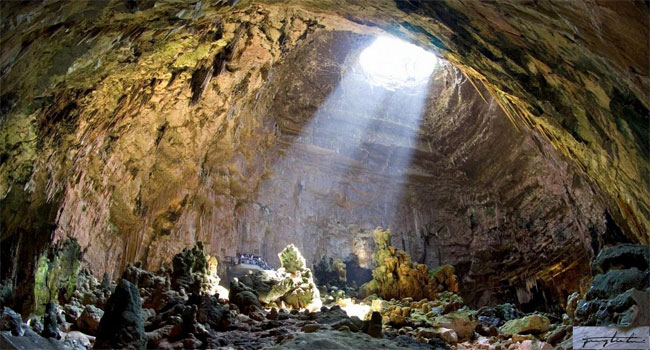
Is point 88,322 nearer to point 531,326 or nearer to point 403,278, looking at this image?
point 531,326

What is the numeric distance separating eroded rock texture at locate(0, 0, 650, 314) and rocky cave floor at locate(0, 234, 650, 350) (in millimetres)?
1462

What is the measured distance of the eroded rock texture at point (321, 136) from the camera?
682cm

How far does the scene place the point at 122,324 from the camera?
248 inches

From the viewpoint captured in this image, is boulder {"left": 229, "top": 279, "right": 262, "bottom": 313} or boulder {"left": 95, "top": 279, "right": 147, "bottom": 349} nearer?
boulder {"left": 95, "top": 279, "right": 147, "bottom": 349}

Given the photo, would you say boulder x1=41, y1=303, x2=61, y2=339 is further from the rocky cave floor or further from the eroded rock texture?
the eroded rock texture

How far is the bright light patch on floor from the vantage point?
93.0 ft

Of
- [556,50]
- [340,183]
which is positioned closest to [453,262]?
[340,183]

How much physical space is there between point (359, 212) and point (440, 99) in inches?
317

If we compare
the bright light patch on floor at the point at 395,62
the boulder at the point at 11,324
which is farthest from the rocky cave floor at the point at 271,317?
the bright light patch on floor at the point at 395,62

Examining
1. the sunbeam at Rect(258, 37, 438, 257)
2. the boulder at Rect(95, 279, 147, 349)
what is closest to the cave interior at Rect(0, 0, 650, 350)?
the boulder at Rect(95, 279, 147, 349)

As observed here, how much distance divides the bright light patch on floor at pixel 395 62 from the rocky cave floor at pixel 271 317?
15.9 meters

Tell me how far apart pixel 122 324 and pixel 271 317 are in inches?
192

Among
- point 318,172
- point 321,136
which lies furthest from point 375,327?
point 321,136

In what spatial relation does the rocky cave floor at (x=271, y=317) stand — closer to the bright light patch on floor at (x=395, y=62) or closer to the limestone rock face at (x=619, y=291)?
the limestone rock face at (x=619, y=291)
